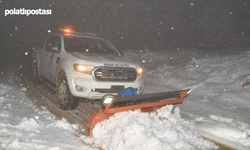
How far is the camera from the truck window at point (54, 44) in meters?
5.26

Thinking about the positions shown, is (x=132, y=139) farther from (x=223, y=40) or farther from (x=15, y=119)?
(x=223, y=40)

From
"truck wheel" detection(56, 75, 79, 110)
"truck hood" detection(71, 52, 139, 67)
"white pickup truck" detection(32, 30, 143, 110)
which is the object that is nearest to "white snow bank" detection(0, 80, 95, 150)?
"truck wheel" detection(56, 75, 79, 110)

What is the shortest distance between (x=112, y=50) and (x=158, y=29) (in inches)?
896

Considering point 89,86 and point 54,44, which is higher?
point 54,44

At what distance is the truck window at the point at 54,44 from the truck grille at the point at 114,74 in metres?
1.54

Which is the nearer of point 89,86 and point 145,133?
point 145,133

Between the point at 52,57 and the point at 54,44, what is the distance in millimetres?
566

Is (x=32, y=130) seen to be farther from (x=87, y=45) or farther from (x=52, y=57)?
(x=87, y=45)

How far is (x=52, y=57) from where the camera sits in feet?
18.7

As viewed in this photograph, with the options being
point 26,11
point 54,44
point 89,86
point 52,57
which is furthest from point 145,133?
point 26,11

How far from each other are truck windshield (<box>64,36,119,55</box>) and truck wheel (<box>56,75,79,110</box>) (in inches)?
36.2

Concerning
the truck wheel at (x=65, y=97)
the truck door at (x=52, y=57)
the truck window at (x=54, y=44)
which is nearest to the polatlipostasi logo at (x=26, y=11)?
the truck window at (x=54, y=44)

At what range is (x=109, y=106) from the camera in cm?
320

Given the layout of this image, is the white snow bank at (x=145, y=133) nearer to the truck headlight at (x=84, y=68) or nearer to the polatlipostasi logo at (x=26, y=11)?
the truck headlight at (x=84, y=68)
